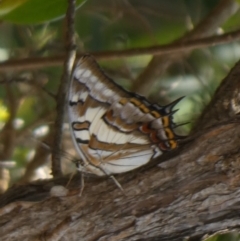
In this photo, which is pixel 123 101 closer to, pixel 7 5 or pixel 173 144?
pixel 173 144

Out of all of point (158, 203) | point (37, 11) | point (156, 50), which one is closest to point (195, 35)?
point (156, 50)

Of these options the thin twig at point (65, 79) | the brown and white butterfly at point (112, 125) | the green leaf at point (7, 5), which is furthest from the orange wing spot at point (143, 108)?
the green leaf at point (7, 5)

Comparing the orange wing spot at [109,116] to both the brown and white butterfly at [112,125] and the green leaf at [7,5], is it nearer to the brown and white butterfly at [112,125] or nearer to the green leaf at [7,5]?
the brown and white butterfly at [112,125]

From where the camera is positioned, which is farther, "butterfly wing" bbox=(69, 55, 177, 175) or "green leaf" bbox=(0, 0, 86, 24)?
"green leaf" bbox=(0, 0, 86, 24)

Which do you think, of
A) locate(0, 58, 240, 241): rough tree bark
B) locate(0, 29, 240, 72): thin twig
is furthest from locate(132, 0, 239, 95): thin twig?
locate(0, 58, 240, 241): rough tree bark

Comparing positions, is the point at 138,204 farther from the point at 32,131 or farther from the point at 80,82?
the point at 32,131

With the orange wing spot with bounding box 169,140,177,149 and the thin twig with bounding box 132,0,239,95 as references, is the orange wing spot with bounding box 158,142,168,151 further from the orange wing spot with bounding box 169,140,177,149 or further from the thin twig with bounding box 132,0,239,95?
the thin twig with bounding box 132,0,239,95

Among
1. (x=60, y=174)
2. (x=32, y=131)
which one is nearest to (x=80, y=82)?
(x=60, y=174)
